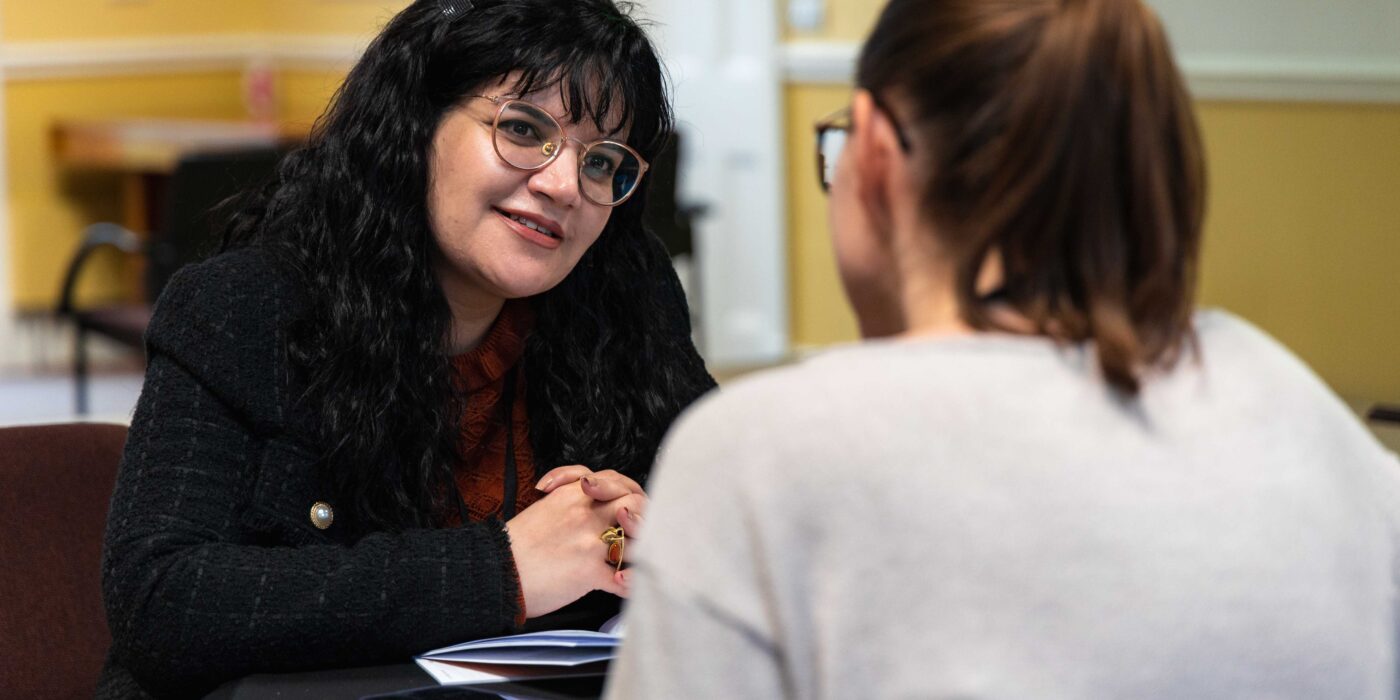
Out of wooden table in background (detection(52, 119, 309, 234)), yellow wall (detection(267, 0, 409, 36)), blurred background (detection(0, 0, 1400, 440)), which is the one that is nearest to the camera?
blurred background (detection(0, 0, 1400, 440))

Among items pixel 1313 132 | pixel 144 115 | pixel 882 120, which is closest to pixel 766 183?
pixel 1313 132

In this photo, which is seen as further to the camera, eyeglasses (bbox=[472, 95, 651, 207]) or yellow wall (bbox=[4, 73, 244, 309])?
yellow wall (bbox=[4, 73, 244, 309])

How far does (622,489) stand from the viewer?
4.79ft

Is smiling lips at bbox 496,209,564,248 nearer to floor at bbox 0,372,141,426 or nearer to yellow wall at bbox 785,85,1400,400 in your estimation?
yellow wall at bbox 785,85,1400,400

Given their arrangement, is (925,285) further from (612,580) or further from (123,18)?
(123,18)

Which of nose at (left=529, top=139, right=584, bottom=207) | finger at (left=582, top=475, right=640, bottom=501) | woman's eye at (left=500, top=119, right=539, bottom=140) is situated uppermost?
woman's eye at (left=500, top=119, right=539, bottom=140)

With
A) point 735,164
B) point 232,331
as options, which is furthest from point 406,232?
point 735,164

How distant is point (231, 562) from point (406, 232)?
0.39 metres

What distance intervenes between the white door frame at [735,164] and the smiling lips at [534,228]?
4.02 meters

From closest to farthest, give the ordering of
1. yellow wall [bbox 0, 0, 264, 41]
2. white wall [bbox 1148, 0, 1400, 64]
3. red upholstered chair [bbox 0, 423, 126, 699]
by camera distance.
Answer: red upholstered chair [bbox 0, 423, 126, 699] → white wall [bbox 1148, 0, 1400, 64] → yellow wall [bbox 0, 0, 264, 41]

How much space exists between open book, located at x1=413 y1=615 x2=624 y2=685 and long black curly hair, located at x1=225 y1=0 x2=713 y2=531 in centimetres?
26

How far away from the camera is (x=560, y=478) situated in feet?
5.01

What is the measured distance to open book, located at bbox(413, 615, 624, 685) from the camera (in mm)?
1234

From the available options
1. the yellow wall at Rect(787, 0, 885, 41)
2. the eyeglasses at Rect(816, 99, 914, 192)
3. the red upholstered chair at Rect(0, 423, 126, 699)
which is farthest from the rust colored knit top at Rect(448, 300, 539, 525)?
the yellow wall at Rect(787, 0, 885, 41)
